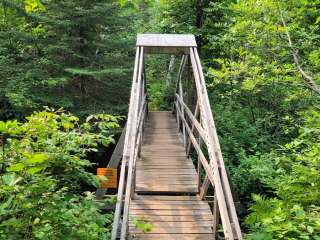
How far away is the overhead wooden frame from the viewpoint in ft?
27.1

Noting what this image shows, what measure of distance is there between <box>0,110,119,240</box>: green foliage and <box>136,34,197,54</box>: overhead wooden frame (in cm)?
514

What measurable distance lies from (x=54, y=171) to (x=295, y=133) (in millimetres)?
7790

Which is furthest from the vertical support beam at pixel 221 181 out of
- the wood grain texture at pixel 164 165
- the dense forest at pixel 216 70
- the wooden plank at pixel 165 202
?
the wood grain texture at pixel 164 165

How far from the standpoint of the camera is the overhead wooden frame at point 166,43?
8273mm

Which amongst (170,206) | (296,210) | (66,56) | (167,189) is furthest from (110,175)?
(66,56)

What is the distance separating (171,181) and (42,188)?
13.2 ft

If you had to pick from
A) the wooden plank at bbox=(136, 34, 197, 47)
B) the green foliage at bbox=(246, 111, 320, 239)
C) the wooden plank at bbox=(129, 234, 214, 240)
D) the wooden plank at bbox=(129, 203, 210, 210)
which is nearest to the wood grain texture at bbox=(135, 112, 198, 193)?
the wooden plank at bbox=(129, 203, 210, 210)

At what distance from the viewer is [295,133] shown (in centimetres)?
938

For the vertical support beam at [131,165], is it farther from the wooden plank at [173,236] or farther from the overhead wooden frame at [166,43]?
the overhead wooden frame at [166,43]

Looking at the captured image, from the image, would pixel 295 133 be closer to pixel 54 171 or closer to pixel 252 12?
pixel 252 12

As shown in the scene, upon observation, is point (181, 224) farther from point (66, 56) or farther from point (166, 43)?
point (66, 56)

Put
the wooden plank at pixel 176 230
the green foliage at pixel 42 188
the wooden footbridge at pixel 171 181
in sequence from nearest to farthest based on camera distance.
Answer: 1. the green foliage at pixel 42 188
2. the wooden footbridge at pixel 171 181
3. the wooden plank at pixel 176 230

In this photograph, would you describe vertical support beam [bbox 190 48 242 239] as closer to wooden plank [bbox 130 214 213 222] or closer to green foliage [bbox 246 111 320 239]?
green foliage [bbox 246 111 320 239]

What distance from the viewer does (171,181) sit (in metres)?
6.26
